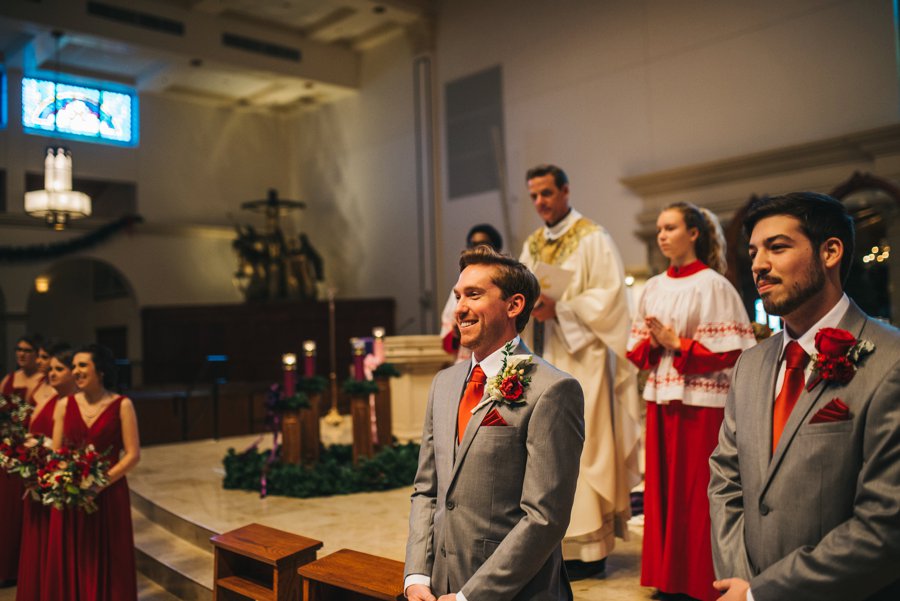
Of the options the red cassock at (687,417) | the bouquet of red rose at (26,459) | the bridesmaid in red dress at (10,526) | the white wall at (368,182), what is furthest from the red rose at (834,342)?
the white wall at (368,182)

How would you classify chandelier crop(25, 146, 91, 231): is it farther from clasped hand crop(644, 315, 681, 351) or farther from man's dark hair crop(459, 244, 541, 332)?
man's dark hair crop(459, 244, 541, 332)

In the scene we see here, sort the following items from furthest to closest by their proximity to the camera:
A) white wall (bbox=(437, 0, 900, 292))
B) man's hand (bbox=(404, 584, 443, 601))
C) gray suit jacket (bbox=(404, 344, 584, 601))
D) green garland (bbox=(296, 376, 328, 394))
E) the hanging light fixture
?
the hanging light fixture
white wall (bbox=(437, 0, 900, 292))
green garland (bbox=(296, 376, 328, 394))
man's hand (bbox=(404, 584, 443, 601))
gray suit jacket (bbox=(404, 344, 584, 601))

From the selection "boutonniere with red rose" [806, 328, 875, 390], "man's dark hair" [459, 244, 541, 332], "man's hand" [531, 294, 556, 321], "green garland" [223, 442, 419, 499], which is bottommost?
"green garland" [223, 442, 419, 499]

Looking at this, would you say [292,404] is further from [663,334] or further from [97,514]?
[663,334]

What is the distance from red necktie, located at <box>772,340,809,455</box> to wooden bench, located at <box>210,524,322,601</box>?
213 cm

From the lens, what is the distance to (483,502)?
198 cm

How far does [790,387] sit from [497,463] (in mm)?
721

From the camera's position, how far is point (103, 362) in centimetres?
389

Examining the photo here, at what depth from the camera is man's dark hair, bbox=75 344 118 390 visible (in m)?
3.85

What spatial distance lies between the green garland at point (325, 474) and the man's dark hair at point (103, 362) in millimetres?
2087

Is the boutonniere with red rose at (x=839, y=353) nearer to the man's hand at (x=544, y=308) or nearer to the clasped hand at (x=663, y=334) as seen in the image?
the clasped hand at (x=663, y=334)

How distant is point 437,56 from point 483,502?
11.9 metres

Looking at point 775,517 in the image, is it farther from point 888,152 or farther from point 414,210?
point 414,210

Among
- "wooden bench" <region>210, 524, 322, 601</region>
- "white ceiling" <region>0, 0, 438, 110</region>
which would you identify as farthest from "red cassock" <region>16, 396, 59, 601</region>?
"white ceiling" <region>0, 0, 438, 110</region>
